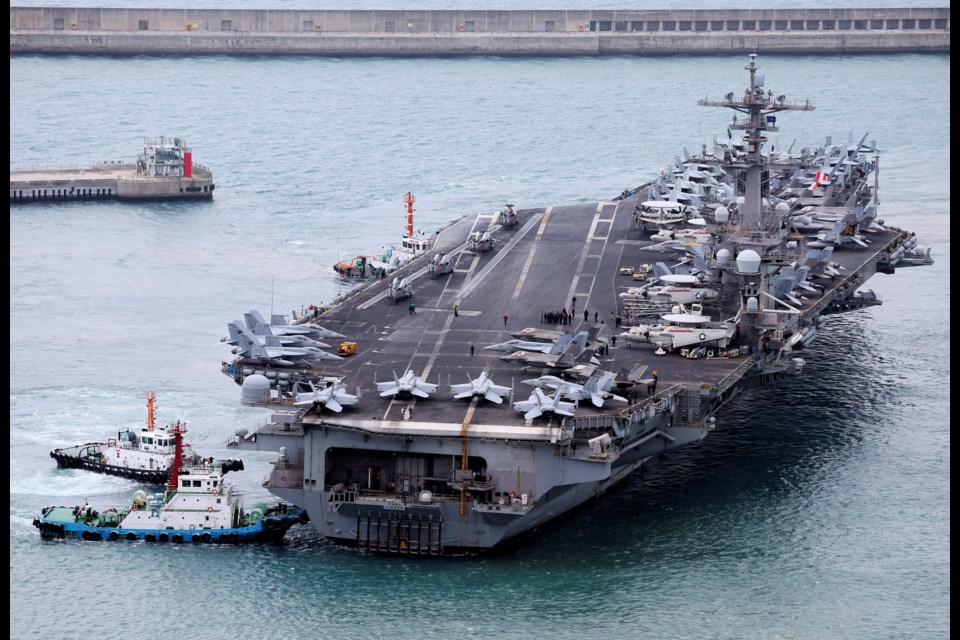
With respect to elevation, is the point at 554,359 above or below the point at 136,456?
above

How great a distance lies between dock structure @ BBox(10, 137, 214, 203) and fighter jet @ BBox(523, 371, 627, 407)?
58069 mm

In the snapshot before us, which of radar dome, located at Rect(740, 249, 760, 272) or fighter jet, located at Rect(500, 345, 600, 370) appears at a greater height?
radar dome, located at Rect(740, 249, 760, 272)

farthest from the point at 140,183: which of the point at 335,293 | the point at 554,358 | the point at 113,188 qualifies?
the point at 554,358

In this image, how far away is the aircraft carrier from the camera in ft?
167

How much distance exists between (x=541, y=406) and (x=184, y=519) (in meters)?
10.8

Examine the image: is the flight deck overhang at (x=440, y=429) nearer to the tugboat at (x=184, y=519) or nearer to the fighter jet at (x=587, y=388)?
the fighter jet at (x=587, y=388)

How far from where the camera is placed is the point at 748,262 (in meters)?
62.2

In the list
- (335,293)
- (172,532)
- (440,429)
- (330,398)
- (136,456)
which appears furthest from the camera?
(335,293)

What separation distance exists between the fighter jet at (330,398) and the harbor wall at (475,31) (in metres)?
110

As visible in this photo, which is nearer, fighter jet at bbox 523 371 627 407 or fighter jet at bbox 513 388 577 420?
fighter jet at bbox 513 388 577 420

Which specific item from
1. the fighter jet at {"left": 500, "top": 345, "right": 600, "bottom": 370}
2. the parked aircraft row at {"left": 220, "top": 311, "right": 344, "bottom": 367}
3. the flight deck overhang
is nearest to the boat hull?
the flight deck overhang

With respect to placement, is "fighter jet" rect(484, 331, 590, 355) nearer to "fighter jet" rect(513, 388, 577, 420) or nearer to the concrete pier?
"fighter jet" rect(513, 388, 577, 420)

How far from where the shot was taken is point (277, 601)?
4806 centimetres

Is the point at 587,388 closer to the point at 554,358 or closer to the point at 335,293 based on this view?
the point at 554,358
